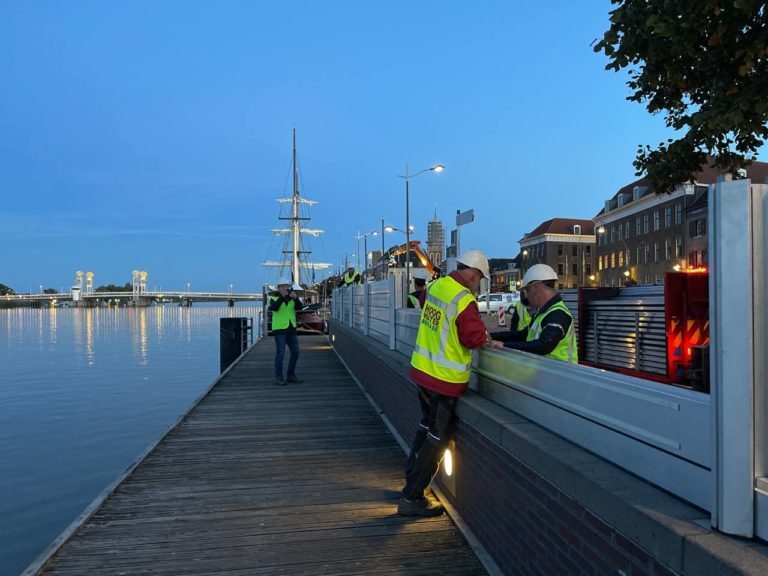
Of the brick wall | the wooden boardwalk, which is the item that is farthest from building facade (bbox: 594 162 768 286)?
the brick wall

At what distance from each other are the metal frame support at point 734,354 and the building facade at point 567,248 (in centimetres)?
9524

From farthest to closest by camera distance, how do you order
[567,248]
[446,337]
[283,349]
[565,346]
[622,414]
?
[567,248]
[283,349]
[565,346]
[446,337]
[622,414]

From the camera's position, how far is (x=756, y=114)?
6.70m

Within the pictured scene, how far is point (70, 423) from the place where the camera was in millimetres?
A: 14812

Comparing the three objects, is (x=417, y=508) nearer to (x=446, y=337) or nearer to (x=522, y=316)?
(x=446, y=337)

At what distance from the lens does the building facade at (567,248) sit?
9600 cm

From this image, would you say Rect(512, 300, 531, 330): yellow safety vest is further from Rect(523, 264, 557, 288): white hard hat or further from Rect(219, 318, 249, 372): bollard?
Rect(219, 318, 249, 372): bollard

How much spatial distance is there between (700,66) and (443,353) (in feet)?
17.1

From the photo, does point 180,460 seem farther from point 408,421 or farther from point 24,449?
point 24,449

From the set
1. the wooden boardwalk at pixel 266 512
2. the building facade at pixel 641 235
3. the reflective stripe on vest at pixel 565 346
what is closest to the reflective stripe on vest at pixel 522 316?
the wooden boardwalk at pixel 266 512

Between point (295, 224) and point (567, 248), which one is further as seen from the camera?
point (567, 248)

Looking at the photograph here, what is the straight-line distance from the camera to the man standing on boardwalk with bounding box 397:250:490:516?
4426 mm

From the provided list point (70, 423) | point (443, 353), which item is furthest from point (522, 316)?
point (70, 423)

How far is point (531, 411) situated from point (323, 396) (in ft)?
24.1
